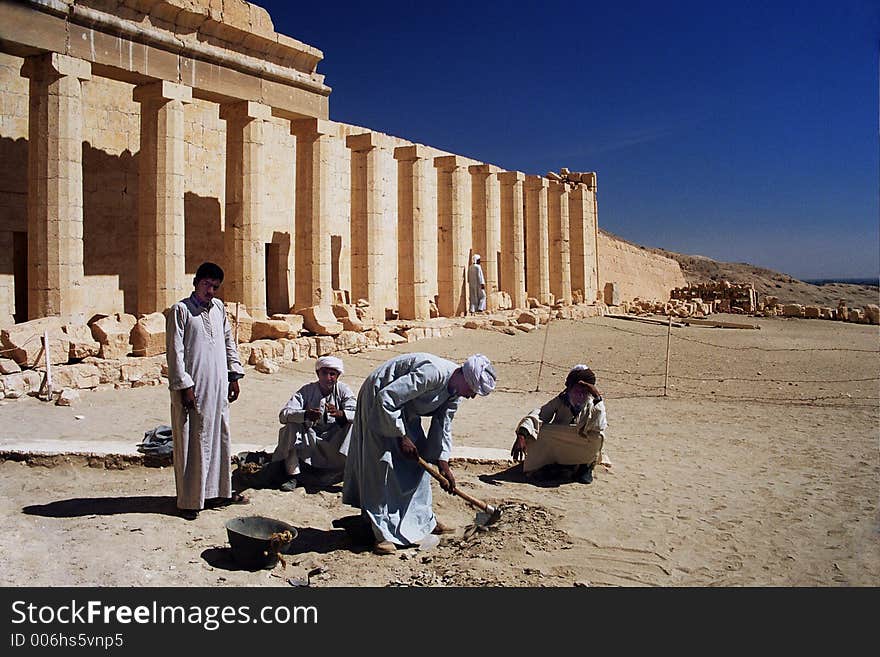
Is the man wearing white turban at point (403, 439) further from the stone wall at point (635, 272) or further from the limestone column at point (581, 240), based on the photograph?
the stone wall at point (635, 272)

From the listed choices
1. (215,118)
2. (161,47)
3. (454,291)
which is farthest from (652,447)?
(454,291)

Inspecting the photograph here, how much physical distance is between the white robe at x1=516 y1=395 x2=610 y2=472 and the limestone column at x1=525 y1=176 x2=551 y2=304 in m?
21.5

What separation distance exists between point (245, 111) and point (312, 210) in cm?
287

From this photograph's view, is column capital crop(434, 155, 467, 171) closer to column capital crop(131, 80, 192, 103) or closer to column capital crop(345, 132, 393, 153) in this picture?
column capital crop(345, 132, 393, 153)

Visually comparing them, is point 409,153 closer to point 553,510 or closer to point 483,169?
point 483,169

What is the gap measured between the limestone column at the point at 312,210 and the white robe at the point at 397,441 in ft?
42.8

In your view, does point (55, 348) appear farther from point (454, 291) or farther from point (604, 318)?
point (604, 318)

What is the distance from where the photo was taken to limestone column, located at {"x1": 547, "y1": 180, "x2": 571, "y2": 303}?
31.1 m

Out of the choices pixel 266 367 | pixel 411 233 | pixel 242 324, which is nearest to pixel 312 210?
pixel 411 233

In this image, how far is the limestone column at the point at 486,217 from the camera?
26391mm

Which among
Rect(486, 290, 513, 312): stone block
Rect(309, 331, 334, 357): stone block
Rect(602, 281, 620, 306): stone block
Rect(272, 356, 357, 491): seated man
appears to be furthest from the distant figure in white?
Rect(272, 356, 357, 491): seated man

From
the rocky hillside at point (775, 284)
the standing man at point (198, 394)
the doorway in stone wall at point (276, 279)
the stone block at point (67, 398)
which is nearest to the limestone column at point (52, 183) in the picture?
the stone block at point (67, 398)

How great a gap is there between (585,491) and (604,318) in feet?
70.2

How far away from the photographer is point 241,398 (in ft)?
41.8
